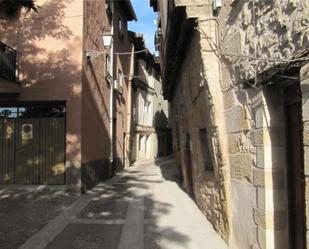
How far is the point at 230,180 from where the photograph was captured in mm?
6332

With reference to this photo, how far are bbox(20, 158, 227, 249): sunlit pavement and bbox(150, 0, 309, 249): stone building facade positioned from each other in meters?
0.62

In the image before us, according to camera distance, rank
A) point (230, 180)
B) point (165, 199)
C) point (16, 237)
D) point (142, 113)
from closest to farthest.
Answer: point (230, 180)
point (16, 237)
point (165, 199)
point (142, 113)

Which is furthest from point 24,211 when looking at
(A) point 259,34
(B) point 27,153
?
(A) point 259,34

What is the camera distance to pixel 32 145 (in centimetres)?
1330

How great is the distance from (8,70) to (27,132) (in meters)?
1.97

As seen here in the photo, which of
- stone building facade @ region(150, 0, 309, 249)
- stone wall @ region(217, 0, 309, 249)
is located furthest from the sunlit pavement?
stone wall @ region(217, 0, 309, 249)

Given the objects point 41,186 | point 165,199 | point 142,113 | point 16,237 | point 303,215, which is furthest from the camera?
point 142,113

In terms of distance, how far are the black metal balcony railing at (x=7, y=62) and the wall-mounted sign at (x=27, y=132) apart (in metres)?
1.49

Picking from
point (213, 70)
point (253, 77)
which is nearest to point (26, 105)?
point (213, 70)

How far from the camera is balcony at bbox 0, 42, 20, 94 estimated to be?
40.0ft

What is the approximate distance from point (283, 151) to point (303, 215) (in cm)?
72

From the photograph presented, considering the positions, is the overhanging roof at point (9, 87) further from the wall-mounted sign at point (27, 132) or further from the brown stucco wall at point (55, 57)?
the wall-mounted sign at point (27, 132)

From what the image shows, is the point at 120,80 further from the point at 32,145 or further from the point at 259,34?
the point at 259,34

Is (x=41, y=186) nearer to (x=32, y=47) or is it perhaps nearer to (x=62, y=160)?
(x=62, y=160)
